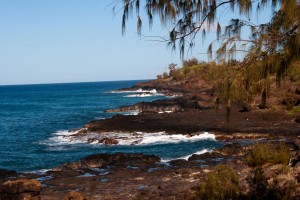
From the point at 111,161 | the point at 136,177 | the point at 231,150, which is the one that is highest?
the point at 231,150

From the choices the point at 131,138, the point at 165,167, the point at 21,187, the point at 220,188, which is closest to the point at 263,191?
the point at 220,188

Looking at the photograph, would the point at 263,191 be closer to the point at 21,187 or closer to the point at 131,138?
the point at 21,187

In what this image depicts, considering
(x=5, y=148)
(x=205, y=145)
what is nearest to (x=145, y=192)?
(x=205, y=145)

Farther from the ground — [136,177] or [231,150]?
[231,150]

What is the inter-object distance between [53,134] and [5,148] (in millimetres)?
6642

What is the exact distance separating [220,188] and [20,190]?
6932mm

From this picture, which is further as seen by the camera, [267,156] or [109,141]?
[109,141]

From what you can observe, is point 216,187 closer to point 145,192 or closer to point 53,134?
point 145,192

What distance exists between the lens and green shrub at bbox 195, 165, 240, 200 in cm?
945

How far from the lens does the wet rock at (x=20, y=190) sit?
42.7 feet

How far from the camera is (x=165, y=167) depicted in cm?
1930

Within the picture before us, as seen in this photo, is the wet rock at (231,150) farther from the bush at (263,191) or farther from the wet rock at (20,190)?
the bush at (263,191)

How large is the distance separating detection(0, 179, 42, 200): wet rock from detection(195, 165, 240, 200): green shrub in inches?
233

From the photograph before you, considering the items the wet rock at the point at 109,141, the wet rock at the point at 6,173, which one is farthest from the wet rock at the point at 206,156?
the wet rock at the point at 6,173
